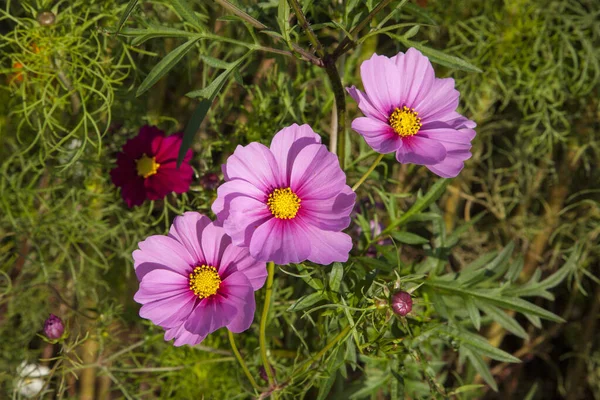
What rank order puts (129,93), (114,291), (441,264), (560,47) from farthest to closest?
(114,291) < (560,47) < (129,93) < (441,264)

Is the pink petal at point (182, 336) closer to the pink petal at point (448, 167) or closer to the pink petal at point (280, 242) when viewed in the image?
the pink petal at point (280, 242)

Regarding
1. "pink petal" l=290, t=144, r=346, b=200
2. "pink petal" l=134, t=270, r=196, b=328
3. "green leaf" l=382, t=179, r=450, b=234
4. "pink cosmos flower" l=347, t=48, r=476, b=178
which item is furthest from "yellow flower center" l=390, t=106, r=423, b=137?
"pink petal" l=134, t=270, r=196, b=328

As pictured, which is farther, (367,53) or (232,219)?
Result: (367,53)

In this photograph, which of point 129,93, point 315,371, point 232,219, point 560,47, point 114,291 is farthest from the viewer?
point 114,291

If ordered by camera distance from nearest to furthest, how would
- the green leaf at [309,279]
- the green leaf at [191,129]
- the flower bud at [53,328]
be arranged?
1. the green leaf at [191,129]
2. the green leaf at [309,279]
3. the flower bud at [53,328]

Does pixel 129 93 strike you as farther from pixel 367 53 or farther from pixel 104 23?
pixel 367 53

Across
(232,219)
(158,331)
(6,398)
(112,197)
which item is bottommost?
(6,398)

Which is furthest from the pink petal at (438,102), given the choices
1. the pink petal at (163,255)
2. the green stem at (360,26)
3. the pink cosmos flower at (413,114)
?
the pink petal at (163,255)

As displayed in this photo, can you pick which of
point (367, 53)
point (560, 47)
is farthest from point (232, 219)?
point (560, 47)
